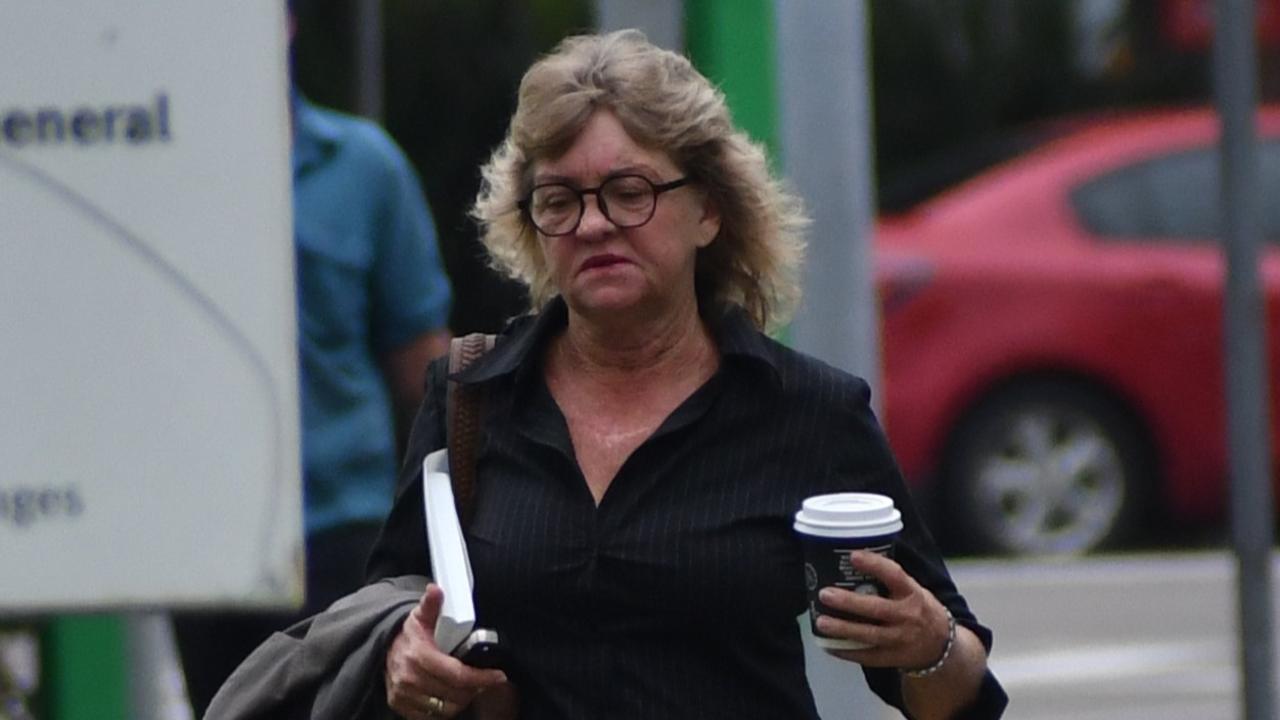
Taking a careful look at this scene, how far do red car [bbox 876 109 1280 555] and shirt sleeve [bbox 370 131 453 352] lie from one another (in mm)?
4772

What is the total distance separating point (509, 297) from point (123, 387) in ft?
24.1

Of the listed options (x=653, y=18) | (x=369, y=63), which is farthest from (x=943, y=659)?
(x=369, y=63)

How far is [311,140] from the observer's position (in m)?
4.50

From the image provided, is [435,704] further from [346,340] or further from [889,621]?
[346,340]

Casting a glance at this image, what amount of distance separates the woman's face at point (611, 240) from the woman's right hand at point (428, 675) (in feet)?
1.27

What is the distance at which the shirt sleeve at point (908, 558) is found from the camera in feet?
9.52

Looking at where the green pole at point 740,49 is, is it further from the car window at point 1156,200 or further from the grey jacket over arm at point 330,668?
the car window at point 1156,200

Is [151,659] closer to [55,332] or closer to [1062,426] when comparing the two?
[55,332]

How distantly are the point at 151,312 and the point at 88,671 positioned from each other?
5.16 feet

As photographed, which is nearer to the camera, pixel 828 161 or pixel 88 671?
pixel 828 161

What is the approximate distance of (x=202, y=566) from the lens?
3020 mm

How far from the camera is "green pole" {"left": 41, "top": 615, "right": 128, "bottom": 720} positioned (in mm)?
4398

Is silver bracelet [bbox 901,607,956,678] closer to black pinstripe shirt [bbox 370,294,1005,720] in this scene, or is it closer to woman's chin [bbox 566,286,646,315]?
black pinstripe shirt [bbox 370,294,1005,720]

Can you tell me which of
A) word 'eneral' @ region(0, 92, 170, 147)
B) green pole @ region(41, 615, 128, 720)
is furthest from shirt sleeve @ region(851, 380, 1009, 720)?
green pole @ region(41, 615, 128, 720)
